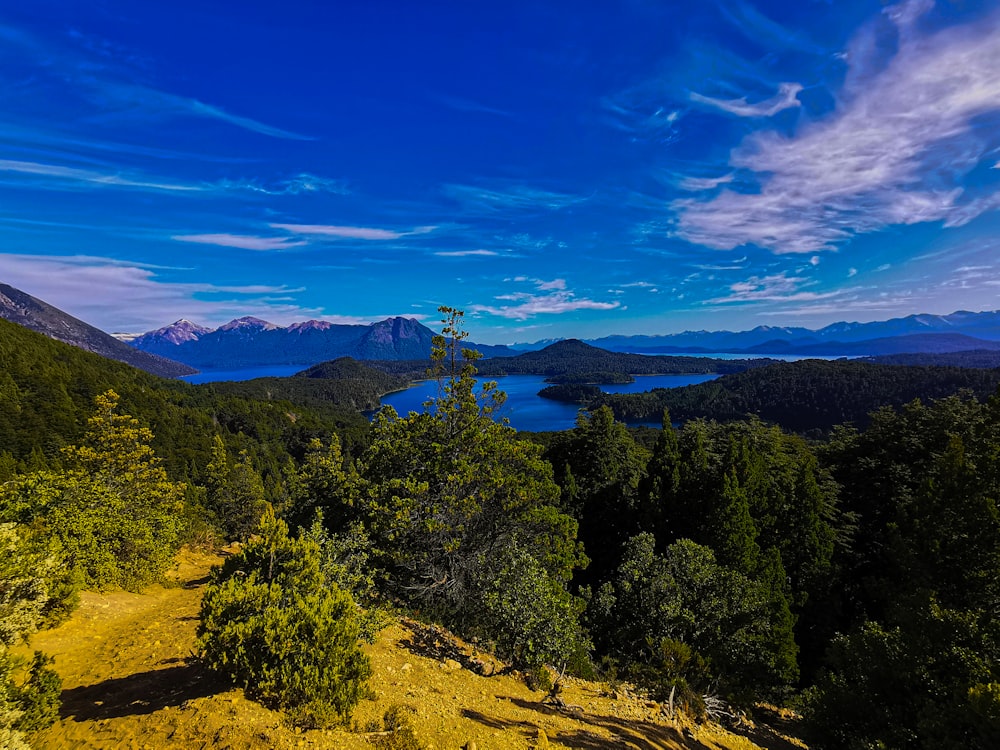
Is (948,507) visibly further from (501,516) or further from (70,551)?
(70,551)

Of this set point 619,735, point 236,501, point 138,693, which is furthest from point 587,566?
point 236,501

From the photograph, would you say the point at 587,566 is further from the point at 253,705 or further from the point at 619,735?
the point at 253,705

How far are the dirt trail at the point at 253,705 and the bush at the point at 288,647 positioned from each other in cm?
32

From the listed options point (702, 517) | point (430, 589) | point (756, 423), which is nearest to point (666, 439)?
point (702, 517)

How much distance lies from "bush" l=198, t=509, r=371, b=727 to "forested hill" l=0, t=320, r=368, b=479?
4280cm

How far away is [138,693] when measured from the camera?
7.79m

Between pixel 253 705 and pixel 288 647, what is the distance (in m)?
1.34

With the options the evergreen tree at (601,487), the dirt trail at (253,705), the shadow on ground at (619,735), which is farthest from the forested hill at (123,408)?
the shadow on ground at (619,735)

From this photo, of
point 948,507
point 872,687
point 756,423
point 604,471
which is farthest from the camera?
point 756,423

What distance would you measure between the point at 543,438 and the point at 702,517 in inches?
1866

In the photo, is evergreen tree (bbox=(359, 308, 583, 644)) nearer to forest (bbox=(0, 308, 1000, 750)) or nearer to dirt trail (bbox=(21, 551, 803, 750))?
forest (bbox=(0, 308, 1000, 750))

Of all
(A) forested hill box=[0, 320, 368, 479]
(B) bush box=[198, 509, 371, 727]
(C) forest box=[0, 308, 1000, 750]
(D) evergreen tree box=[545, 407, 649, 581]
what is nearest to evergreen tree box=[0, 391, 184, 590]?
(C) forest box=[0, 308, 1000, 750]

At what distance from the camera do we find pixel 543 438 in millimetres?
70375

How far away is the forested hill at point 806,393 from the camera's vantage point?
120 m
